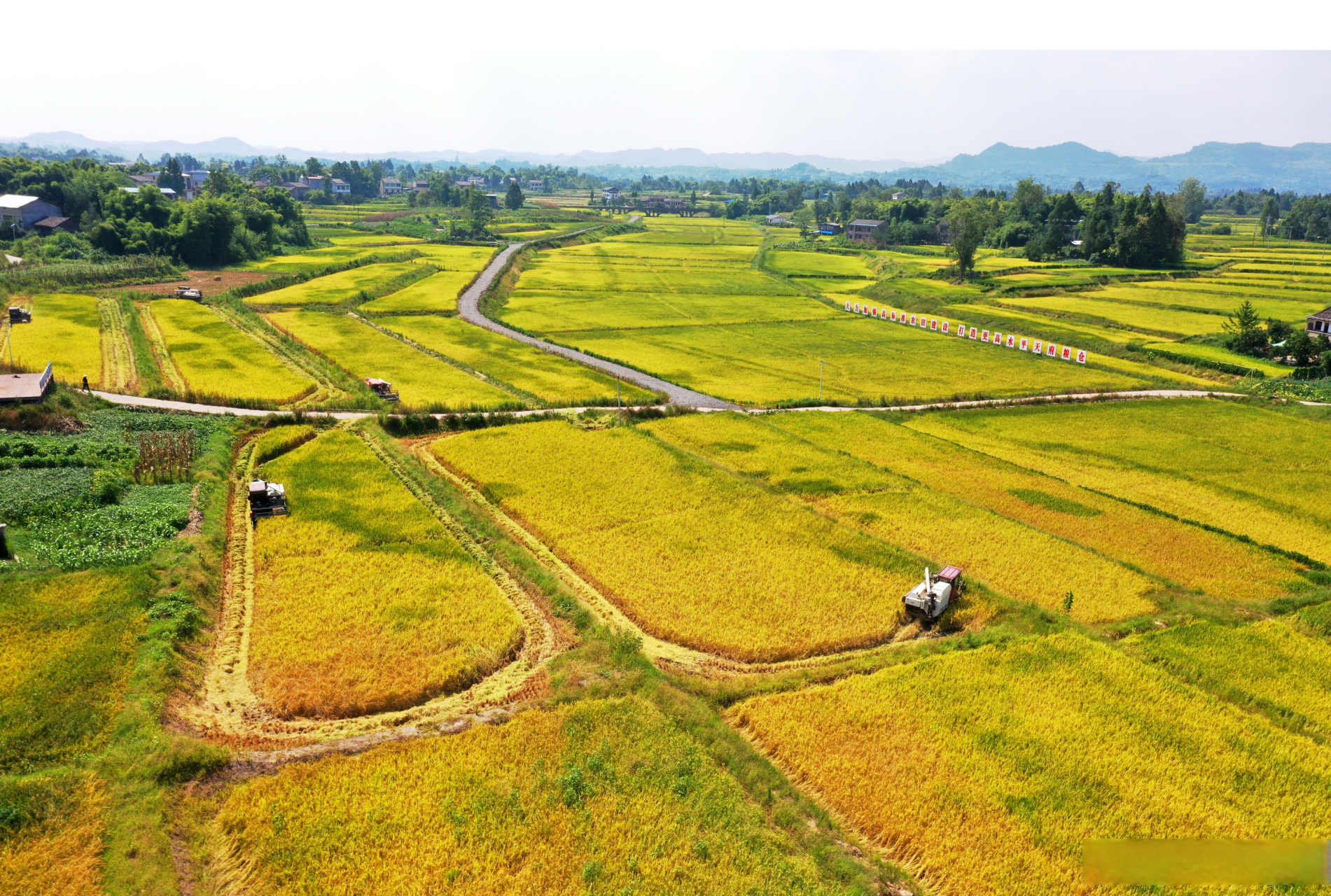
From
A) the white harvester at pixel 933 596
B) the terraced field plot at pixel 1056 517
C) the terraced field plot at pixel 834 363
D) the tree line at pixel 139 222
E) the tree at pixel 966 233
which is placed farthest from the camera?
the tree at pixel 966 233

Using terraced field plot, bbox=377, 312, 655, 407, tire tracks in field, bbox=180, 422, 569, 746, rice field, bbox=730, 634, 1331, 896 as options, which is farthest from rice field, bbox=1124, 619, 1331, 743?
terraced field plot, bbox=377, 312, 655, 407

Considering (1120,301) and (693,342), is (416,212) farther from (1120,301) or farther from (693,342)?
(1120,301)

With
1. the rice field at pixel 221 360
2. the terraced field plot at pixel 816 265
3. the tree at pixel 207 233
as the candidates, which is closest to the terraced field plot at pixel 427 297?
the rice field at pixel 221 360

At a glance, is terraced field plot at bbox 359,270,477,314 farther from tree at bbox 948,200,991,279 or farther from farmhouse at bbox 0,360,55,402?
tree at bbox 948,200,991,279

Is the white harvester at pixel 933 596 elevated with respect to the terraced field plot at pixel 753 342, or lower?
lower

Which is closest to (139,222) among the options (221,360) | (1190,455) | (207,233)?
(207,233)

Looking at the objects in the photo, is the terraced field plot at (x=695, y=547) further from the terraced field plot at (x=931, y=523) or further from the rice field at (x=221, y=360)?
the rice field at (x=221, y=360)

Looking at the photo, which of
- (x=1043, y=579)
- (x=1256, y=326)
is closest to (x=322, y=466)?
(x=1043, y=579)
